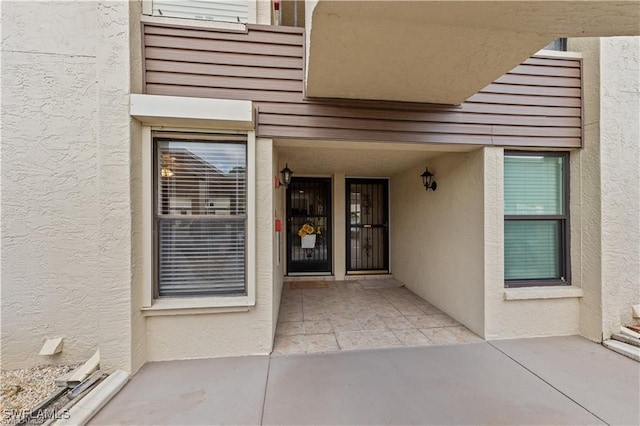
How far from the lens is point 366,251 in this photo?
5.43m

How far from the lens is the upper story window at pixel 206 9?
2375 mm

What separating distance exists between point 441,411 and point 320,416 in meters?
0.83

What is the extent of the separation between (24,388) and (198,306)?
1.27 metres

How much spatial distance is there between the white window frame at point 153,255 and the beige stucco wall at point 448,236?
241 cm

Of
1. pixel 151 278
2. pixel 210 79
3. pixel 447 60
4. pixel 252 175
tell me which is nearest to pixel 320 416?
pixel 151 278

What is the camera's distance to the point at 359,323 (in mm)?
3025

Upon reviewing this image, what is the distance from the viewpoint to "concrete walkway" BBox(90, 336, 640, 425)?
1.68 m

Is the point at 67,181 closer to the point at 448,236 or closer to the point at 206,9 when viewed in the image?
the point at 206,9

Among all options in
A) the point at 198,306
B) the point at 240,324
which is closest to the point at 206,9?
the point at 198,306

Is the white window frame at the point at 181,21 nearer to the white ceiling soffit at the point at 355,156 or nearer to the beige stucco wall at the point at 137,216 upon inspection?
the beige stucco wall at the point at 137,216

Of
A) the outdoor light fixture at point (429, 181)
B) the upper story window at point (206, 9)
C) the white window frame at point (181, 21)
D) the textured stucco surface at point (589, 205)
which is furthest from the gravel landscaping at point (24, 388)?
the textured stucco surface at point (589, 205)

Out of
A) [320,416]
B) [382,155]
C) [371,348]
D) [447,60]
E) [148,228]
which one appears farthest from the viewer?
[382,155]

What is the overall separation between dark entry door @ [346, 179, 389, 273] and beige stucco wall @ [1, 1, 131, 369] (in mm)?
4016

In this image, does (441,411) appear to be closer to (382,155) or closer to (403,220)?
(382,155)
